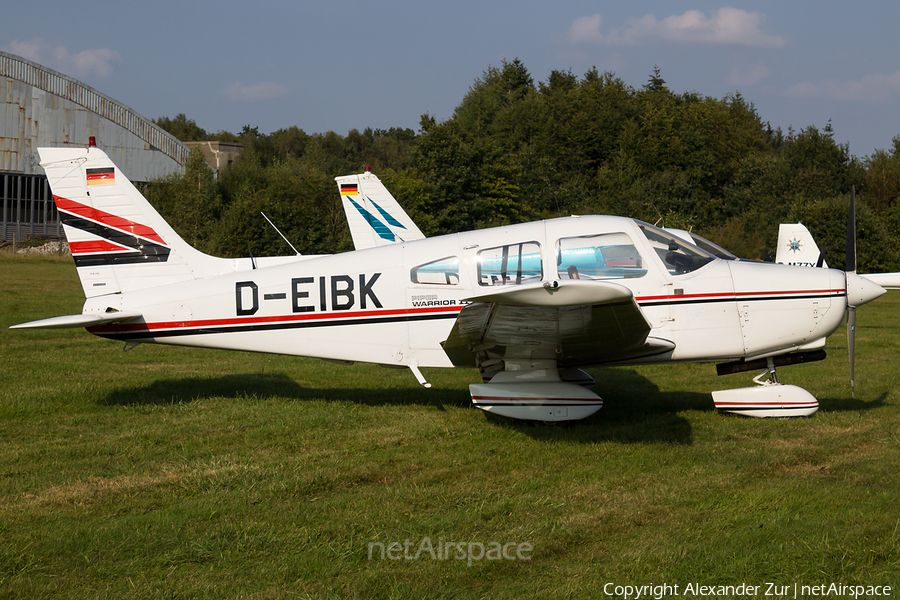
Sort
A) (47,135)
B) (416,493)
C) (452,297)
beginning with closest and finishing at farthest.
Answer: (416,493)
(452,297)
(47,135)

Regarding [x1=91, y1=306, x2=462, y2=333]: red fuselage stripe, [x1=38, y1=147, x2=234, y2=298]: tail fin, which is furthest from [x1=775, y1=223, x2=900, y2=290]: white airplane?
[x1=38, y1=147, x2=234, y2=298]: tail fin

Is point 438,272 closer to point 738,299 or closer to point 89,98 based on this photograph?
point 738,299

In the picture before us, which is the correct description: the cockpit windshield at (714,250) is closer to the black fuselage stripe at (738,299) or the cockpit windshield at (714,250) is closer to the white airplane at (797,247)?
the black fuselage stripe at (738,299)

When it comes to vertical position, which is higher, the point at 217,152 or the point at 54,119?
the point at 217,152

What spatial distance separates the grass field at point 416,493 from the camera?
367cm

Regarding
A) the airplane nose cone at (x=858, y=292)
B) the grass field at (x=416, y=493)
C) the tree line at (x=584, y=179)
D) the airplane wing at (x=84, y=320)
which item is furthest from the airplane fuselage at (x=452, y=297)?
the tree line at (x=584, y=179)

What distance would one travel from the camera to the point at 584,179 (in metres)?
51.8

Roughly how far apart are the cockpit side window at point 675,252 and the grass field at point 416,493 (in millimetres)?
1556

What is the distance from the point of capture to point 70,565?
12.2ft

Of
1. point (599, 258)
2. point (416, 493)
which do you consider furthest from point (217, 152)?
point (416, 493)

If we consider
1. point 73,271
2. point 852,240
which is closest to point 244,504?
point 852,240

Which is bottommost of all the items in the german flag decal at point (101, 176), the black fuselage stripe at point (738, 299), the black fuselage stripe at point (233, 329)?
the black fuselage stripe at point (233, 329)

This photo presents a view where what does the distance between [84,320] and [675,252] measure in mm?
5761

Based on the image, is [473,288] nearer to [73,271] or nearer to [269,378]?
[269,378]
